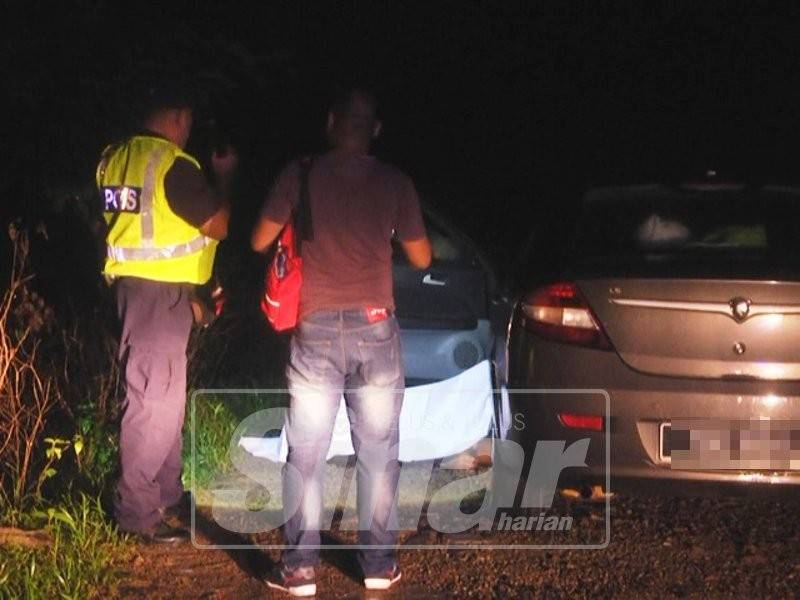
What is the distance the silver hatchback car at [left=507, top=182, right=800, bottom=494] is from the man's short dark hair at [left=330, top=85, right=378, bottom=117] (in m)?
1.09

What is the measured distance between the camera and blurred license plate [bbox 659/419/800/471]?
5141 millimetres

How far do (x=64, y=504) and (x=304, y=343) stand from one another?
1491 mm

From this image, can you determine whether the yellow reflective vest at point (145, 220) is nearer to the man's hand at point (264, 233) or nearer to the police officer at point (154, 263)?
the police officer at point (154, 263)

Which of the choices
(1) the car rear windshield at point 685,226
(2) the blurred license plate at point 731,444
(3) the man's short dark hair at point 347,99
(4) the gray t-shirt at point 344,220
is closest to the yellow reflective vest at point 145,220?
(4) the gray t-shirt at point 344,220

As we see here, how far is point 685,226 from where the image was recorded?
6129 millimetres

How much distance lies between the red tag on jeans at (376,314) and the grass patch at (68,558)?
1313mm

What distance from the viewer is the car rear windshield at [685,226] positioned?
216 inches

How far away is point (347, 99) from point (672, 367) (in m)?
1.56

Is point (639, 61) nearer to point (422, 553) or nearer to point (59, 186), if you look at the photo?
point (59, 186)

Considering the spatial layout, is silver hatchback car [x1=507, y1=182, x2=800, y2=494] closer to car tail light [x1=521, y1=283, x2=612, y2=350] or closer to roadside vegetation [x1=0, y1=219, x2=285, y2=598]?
car tail light [x1=521, y1=283, x2=612, y2=350]

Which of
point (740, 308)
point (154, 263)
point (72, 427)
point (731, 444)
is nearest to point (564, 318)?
point (740, 308)

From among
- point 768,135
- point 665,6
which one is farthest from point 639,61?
point 768,135

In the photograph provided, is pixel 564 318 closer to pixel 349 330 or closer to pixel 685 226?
pixel 349 330

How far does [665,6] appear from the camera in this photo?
56.2ft
